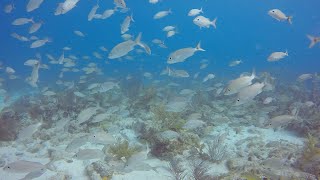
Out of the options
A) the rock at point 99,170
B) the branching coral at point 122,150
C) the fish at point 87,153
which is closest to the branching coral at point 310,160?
the branching coral at point 122,150

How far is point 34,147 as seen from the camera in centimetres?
839

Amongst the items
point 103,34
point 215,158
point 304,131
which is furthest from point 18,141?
point 103,34

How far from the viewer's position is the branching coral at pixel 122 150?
7664mm

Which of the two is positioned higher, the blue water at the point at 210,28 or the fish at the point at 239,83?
the fish at the point at 239,83

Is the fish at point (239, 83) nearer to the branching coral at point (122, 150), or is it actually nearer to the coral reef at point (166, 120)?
the coral reef at point (166, 120)

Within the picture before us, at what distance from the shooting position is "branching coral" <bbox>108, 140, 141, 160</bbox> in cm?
766

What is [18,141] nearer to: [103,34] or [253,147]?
[253,147]

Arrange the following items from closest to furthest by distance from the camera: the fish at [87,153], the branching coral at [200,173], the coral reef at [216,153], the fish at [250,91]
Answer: the fish at [87,153] < the branching coral at [200,173] < the fish at [250,91] < the coral reef at [216,153]

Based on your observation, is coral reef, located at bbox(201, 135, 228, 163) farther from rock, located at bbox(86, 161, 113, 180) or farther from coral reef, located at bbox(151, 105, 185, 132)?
rock, located at bbox(86, 161, 113, 180)

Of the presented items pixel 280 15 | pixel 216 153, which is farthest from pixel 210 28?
pixel 216 153

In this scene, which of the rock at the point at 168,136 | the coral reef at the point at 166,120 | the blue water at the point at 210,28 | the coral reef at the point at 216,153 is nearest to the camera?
the rock at the point at 168,136

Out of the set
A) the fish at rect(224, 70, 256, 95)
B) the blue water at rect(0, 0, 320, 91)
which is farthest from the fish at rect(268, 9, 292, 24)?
the blue water at rect(0, 0, 320, 91)

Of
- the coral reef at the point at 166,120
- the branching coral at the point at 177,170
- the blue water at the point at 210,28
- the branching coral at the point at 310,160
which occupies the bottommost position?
the blue water at the point at 210,28

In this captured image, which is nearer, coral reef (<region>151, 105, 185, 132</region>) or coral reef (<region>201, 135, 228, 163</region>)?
coral reef (<region>201, 135, 228, 163</region>)
